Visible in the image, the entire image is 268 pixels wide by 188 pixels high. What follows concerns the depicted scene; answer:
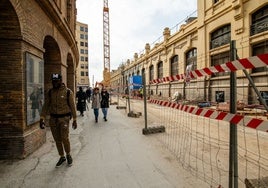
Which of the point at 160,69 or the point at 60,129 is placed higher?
the point at 160,69

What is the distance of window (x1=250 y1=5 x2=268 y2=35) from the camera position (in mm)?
12953

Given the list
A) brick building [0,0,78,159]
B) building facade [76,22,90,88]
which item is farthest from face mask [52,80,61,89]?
building facade [76,22,90,88]

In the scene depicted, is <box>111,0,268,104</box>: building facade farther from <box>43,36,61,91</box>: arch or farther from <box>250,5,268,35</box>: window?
<box>43,36,61,91</box>: arch

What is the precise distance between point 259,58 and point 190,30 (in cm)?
2021

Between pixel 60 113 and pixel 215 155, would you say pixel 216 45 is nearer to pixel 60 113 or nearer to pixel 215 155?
pixel 215 155

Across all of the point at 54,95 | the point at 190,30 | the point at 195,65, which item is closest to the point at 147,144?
the point at 54,95

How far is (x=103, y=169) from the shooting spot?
4.19 metres

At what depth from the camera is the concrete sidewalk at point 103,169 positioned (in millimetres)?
3572

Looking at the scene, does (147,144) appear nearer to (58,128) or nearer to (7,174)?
(58,128)

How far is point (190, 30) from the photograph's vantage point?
69.8 ft

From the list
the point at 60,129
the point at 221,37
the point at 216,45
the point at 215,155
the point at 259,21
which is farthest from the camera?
the point at 216,45

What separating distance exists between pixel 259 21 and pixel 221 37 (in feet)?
12.4

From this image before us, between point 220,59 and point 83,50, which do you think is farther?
point 83,50

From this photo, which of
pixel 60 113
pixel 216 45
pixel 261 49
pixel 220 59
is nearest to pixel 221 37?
pixel 216 45
